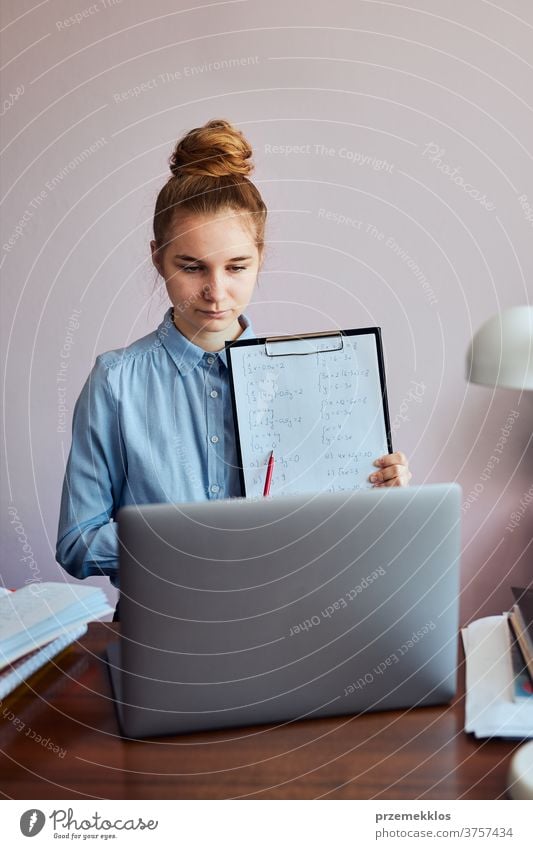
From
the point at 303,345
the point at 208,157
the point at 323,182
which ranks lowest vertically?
the point at 303,345

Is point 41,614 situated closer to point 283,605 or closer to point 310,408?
point 283,605

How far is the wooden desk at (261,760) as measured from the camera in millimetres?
673

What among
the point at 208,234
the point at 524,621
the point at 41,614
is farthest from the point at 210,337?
the point at 524,621

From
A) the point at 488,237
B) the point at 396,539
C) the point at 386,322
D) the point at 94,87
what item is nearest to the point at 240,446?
the point at 396,539

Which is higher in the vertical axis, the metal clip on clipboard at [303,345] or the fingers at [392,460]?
the metal clip on clipboard at [303,345]

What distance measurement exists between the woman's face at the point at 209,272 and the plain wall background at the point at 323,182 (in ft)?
2.48

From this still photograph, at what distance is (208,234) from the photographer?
1277 millimetres

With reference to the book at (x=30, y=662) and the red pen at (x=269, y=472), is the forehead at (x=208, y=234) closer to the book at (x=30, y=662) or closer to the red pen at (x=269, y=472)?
the red pen at (x=269, y=472)

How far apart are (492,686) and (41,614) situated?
1.48 ft

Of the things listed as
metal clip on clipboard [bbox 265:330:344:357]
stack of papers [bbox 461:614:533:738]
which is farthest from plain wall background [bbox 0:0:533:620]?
stack of papers [bbox 461:614:533:738]

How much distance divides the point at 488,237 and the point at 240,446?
110 cm

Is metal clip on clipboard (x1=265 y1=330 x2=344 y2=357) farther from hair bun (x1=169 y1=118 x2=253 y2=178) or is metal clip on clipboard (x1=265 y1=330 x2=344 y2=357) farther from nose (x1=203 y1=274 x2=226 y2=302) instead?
hair bun (x1=169 y1=118 x2=253 y2=178)

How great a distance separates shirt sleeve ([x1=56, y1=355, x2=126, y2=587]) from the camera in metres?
1.23

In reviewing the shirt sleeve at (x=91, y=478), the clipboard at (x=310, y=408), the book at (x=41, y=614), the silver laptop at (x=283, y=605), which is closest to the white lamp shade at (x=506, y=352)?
the silver laptop at (x=283, y=605)
